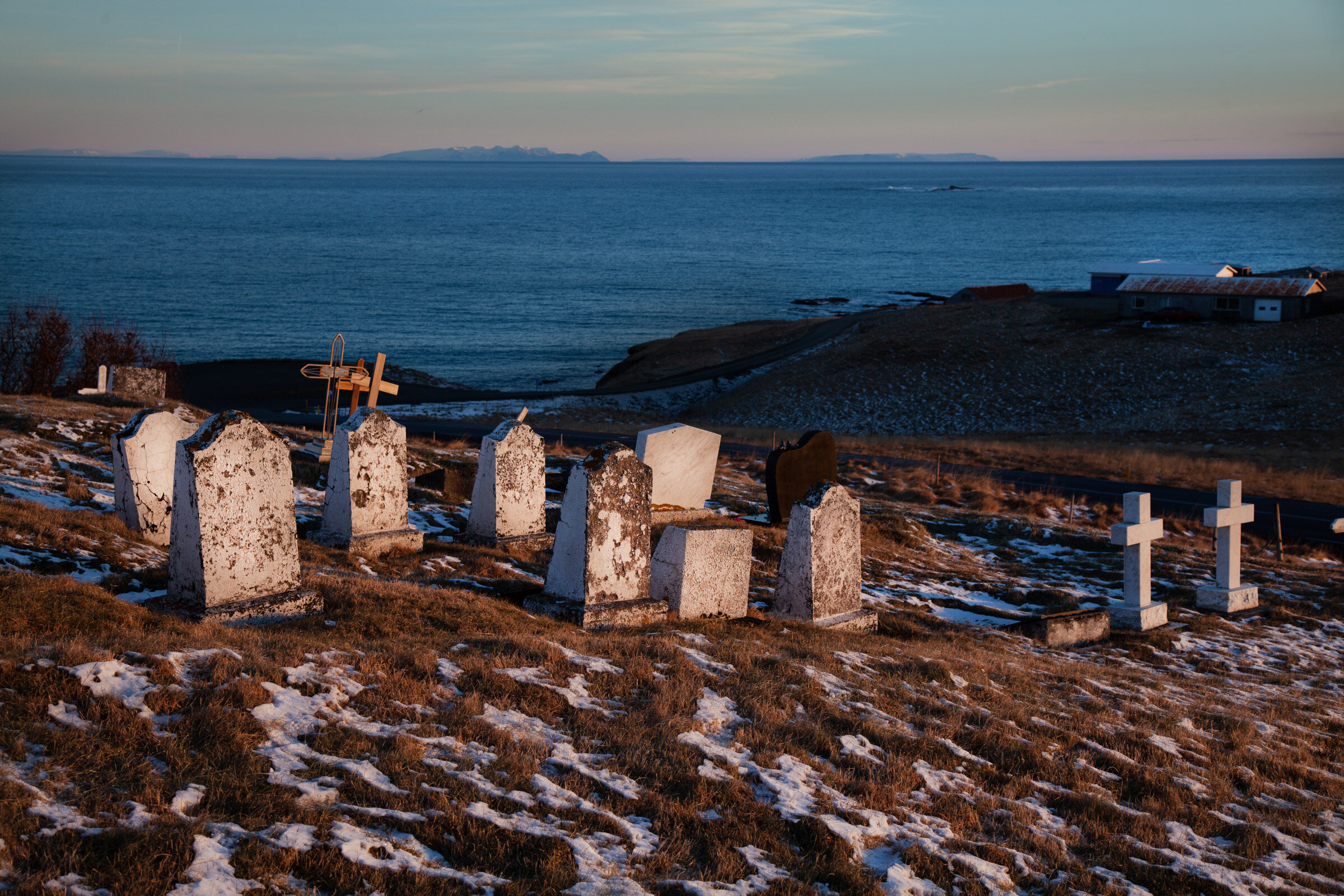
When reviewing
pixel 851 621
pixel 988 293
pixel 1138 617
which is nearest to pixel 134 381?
pixel 851 621

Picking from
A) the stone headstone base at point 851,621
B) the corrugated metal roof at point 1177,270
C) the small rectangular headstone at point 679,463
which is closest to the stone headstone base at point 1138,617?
the stone headstone base at point 851,621

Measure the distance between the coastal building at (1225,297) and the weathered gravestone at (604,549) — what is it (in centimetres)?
5081

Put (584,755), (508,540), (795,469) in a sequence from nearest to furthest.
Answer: (584,755) → (508,540) → (795,469)

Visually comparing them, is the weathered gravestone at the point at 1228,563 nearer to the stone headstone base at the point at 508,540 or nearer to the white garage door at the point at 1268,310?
the stone headstone base at the point at 508,540

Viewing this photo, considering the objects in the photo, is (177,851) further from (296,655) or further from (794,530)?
(794,530)

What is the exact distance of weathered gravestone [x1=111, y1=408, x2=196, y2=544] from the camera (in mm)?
10281

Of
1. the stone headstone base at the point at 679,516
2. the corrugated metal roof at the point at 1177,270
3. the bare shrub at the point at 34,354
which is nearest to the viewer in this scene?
the stone headstone base at the point at 679,516

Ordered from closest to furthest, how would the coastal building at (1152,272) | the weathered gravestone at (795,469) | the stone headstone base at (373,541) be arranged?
1. the stone headstone base at (373,541)
2. the weathered gravestone at (795,469)
3. the coastal building at (1152,272)

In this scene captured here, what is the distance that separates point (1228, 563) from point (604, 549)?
9.08 meters

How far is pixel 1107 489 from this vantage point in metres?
23.4

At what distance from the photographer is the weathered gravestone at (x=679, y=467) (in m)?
14.0

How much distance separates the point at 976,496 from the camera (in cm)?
2141

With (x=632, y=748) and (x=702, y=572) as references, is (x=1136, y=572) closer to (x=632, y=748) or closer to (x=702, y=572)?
(x=702, y=572)

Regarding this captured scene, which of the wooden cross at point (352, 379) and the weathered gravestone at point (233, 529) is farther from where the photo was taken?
the wooden cross at point (352, 379)
